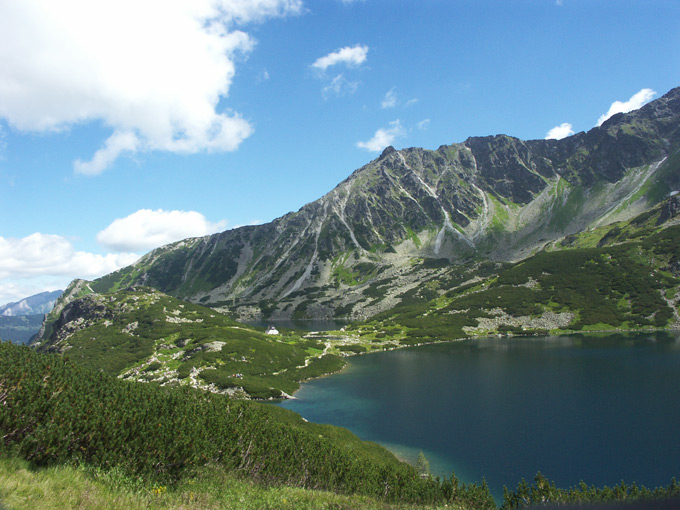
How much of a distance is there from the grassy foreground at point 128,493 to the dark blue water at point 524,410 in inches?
1008

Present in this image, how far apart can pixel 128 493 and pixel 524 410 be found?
1993 inches

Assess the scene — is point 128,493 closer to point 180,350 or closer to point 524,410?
point 524,410

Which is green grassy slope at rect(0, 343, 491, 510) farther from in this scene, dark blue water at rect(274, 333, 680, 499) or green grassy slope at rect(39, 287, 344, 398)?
green grassy slope at rect(39, 287, 344, 398)

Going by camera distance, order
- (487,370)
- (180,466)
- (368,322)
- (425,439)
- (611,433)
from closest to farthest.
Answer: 1. (180,466)
2. (611,433)
3. (425,439)
4. (487,370)
5. (368,322)

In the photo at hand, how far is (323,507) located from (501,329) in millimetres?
117882

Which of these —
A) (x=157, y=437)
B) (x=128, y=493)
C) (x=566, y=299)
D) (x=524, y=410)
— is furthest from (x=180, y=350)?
(x=566, y=299)

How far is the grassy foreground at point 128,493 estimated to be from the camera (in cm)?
820

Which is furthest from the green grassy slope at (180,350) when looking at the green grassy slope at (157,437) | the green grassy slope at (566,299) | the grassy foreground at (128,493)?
the green grassy slope at (566,299)

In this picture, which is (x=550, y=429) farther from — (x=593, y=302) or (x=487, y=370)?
(x=593, y=302)

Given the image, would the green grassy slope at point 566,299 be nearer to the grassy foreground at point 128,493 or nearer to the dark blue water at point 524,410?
the dark blue water at point 524,410

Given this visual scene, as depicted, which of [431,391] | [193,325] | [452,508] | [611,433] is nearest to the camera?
[452,508]

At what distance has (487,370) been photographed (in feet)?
227

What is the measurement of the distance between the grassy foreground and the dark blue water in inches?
1008

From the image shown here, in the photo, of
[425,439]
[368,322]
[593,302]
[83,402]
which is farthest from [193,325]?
[593,302]
